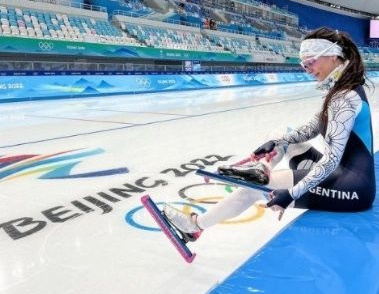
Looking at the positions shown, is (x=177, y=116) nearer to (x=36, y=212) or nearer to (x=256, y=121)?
(x=256, y=121)

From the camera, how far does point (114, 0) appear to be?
1764 cm

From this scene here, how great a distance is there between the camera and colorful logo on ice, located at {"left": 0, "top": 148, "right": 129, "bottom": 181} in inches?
135

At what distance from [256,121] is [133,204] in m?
4.65

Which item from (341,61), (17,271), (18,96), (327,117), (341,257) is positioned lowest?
(18,96)

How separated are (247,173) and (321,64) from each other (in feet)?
2.05

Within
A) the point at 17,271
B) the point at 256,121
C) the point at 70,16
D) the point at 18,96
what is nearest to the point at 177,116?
the point at 256,121

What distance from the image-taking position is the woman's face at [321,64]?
1.91m

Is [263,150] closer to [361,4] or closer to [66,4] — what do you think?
[66,4]

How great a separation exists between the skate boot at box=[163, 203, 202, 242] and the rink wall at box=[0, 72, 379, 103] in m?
8.55

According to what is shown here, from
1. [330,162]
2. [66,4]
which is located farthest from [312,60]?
[66,4]

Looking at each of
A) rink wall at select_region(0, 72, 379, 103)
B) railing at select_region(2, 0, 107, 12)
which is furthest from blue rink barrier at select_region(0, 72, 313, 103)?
railing at select_region(2, 0, 107, 12)

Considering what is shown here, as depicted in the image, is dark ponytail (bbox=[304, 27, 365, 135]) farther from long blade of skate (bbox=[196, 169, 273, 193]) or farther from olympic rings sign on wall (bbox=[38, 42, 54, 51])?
olympic rings sign on wall (bbox=[38, 42, 54, 51])

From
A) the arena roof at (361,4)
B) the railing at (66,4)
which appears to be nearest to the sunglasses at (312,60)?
the railing at (66,4)

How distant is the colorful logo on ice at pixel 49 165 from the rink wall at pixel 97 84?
19.2ft
